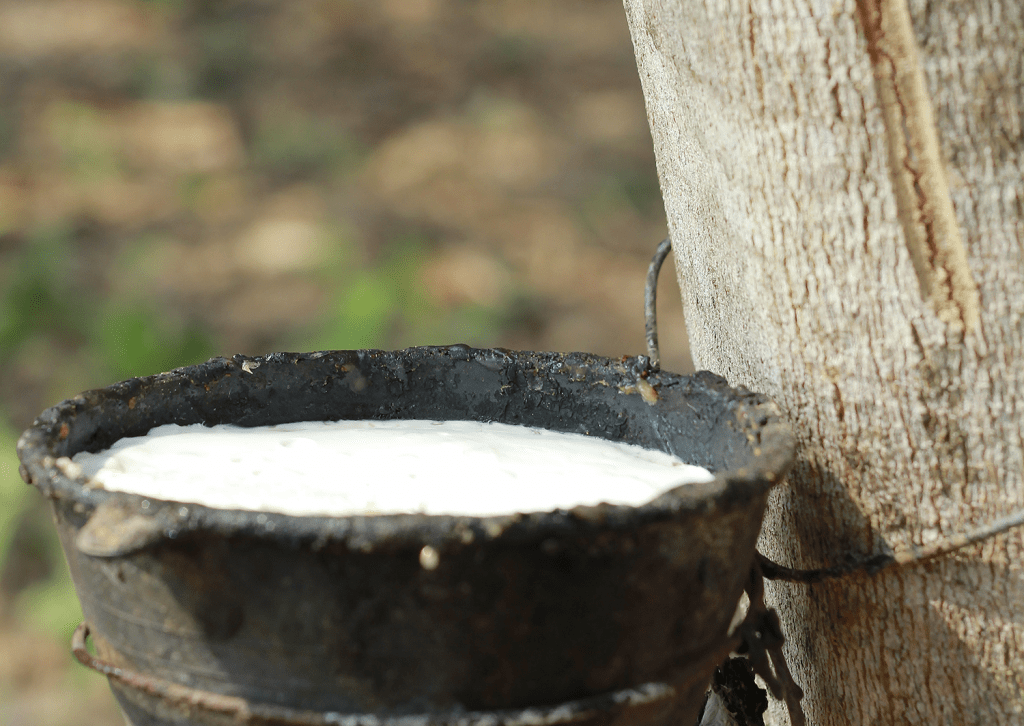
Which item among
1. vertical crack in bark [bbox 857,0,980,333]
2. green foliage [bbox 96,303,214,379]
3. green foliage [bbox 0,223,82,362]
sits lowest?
green foliage [bbox 96,303,214,379]

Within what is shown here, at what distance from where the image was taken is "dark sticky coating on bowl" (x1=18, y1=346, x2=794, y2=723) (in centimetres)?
68

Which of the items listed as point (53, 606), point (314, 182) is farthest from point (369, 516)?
point (314, 182)

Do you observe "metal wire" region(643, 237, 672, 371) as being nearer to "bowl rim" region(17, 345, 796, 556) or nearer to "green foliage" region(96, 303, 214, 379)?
"bowl rim" region(17, 345, 796, 556)

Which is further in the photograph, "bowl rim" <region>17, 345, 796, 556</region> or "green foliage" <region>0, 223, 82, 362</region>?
"green foliage" <region>0, 223, 82, 362</region>

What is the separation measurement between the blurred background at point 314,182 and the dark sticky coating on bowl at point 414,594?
2215mm

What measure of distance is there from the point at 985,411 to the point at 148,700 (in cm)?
78

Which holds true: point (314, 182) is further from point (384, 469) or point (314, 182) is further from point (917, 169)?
point (917, 169)

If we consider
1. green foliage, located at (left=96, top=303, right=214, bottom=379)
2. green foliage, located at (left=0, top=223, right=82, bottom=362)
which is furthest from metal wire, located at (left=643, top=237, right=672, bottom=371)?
green foliage, located at (left=0, top=223, right=82, bottom=362)

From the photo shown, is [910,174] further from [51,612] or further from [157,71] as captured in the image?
[157,71]

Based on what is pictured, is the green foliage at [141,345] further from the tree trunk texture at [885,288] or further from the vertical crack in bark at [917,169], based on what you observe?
the vertical crack in bark at [917,169]

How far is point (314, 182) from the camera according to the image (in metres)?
4.03

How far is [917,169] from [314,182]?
11.3 feet

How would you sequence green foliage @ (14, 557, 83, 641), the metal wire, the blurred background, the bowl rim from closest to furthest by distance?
the bowl rim, the metal wire, green foliage @ (14, 557, 83, 641), the blurred background

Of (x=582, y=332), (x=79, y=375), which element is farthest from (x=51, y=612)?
(x=582, y=332)
